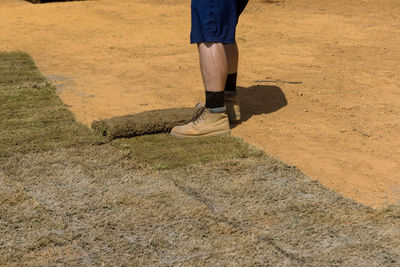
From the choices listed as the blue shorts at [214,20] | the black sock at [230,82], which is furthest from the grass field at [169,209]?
the blue shorts at [214,20]

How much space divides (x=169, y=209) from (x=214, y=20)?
Result: 1.44m

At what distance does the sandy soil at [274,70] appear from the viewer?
12.5 feet

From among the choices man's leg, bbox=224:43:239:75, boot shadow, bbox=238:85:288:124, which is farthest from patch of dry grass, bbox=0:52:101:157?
boot shadow, bbox=238:85:288:124

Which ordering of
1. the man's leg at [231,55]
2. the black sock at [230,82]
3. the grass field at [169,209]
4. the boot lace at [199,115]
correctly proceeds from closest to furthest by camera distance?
the grass field at [169,209] < the boot lace at [199,115] < the man's leg at [231,55] < the black sock at [230,82]

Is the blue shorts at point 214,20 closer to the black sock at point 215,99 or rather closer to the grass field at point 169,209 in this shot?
the black sock at point 215,99

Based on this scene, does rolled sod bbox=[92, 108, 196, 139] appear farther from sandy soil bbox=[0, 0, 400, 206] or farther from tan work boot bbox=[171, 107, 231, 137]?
sandy soil bbox=[0, 0, 400, 206]

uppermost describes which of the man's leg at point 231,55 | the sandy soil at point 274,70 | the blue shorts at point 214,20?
the blue shorts at point 214,20

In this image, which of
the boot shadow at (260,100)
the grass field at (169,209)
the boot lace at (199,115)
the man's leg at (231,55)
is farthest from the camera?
the boot shadow at (260,100)

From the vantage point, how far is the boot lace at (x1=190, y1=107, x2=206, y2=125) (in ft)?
13.2


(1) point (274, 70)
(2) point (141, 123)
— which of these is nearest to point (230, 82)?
(2) point (141, 123)

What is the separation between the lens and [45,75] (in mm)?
5660

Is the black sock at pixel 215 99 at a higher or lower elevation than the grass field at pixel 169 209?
higher

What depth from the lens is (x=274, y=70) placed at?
5.85 metres

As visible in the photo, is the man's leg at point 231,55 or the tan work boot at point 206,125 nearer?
the tan work boot at point 206,125
